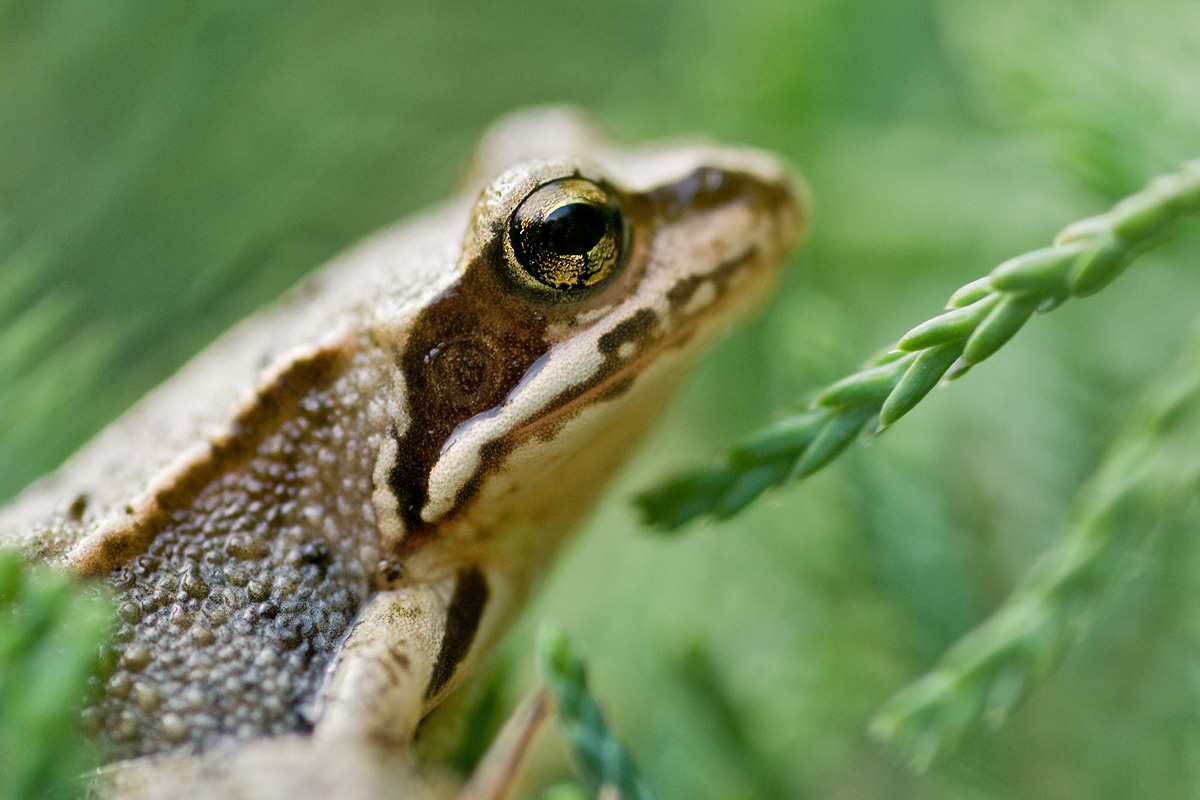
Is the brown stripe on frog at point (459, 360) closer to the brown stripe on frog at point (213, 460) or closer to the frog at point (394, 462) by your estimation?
the frog at point (394, 462)

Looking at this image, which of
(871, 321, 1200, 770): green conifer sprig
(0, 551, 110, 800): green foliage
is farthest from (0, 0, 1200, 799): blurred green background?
(0, 551, 110, 800): green foliage

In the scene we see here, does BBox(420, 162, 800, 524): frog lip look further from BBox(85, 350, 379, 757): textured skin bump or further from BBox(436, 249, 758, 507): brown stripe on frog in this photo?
BBox(85, 350, 379, 757): textured skin bump

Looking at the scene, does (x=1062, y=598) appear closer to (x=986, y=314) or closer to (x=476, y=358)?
(x=986, y=314)

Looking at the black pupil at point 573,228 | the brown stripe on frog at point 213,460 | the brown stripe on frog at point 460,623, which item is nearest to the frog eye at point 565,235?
the black pupil at point 573,228

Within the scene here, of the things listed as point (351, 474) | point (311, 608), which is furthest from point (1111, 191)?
point (311, 608)

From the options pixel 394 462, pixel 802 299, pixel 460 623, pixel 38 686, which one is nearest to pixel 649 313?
pixel 394 462

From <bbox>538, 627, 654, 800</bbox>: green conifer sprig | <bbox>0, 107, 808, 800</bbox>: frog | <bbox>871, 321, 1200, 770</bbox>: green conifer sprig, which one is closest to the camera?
<bbox>538, 627, 654, 800</bbox>: green conifer sprig

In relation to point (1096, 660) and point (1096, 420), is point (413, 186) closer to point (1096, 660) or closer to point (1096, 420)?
point (1096, 420)
